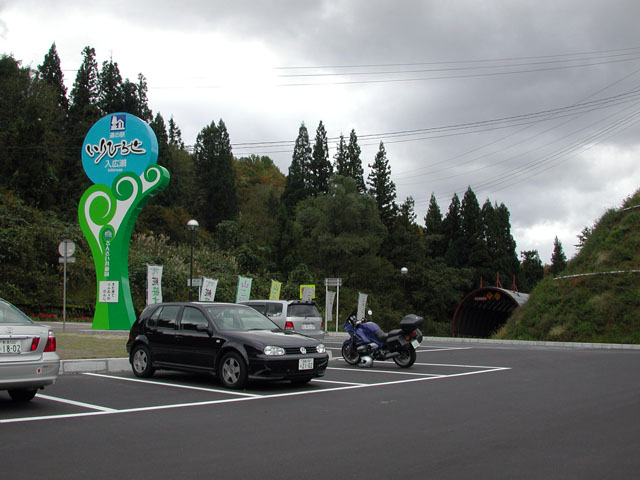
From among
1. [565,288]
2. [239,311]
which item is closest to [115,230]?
[239,311]

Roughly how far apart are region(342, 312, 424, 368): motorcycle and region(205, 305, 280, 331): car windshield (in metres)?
3.38

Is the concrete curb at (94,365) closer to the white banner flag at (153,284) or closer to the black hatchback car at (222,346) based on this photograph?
the black hatchback car at (222,346)

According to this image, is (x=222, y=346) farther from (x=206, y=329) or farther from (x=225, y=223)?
(x=225, y=223)

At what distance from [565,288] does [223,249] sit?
34.1m

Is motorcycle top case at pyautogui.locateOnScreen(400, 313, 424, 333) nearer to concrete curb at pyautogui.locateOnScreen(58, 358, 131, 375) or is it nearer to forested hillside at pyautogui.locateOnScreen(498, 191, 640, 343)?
concrete curb at pyautogui.locateOnScreen(58, 358, 131, 375)

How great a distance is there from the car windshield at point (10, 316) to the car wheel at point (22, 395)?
1.00 m

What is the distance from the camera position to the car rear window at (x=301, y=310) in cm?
1812

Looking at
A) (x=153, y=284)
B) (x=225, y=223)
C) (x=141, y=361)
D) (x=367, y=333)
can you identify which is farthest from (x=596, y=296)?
(x=225, y=223)

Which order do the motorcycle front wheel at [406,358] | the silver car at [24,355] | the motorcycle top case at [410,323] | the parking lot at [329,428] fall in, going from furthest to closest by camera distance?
the motorcycle front wheel at [406,358], the motorcycle top case at [410,323], the silver car at [24,355], the parking lot at [329,428]

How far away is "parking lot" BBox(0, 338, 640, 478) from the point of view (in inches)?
211

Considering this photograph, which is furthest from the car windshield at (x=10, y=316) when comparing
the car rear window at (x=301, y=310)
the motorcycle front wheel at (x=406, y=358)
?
the car rear window at (x=301, y=310)

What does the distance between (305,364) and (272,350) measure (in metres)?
0.66

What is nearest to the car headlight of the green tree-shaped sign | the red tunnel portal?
the green tree-shaped sign

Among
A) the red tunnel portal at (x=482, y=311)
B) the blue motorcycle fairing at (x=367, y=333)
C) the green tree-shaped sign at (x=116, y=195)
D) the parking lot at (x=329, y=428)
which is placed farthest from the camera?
the red tunnel portal at (x=482, y=311)
